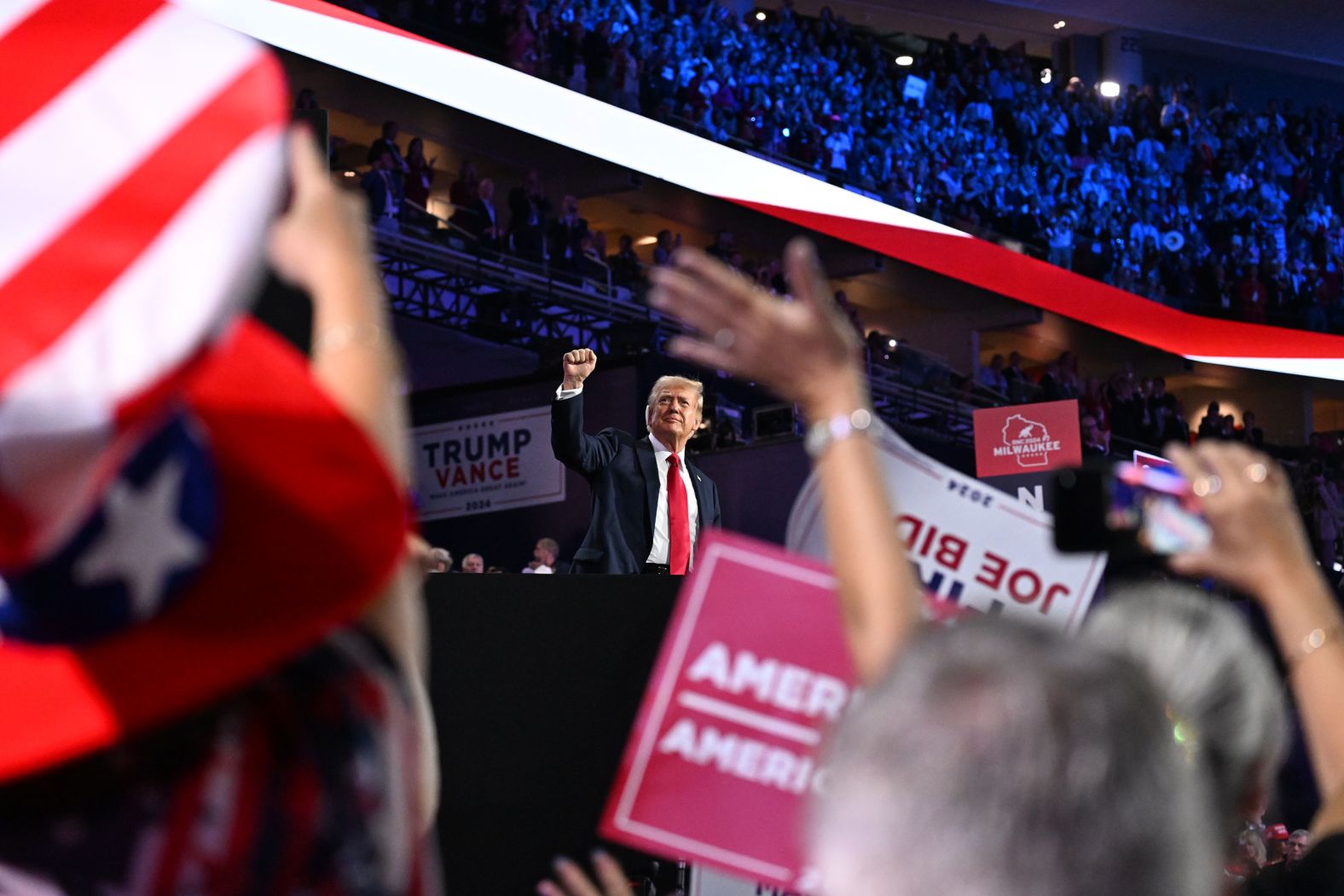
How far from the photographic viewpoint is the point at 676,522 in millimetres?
4547

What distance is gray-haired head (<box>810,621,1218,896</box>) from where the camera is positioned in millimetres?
543

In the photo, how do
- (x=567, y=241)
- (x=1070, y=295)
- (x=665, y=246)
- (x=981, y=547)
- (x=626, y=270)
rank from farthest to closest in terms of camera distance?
(x=1070, y=295)
(x=665, y=246)
(x=626, y=270)
(x=567, y=241)
(x=981, y=547)

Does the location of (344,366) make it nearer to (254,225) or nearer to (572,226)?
(254,225)

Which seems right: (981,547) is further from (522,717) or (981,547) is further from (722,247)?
(722,247)

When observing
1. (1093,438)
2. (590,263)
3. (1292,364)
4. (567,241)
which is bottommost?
(1093,438)

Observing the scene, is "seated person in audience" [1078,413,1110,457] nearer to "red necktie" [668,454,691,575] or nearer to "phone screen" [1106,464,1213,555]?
"red necktie" [668,454,691,575]

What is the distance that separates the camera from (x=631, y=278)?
1223 centimetres

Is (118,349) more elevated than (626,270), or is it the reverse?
(626,270)

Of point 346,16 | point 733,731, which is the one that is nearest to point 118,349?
point 733,731

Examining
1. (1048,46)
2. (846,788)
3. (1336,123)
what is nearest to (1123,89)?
(1048,46)

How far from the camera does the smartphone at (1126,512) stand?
996 millimetres

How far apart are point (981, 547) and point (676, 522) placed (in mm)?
3174

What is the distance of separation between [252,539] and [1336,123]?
23.5m

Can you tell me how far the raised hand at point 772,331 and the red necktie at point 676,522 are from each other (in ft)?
11.7
